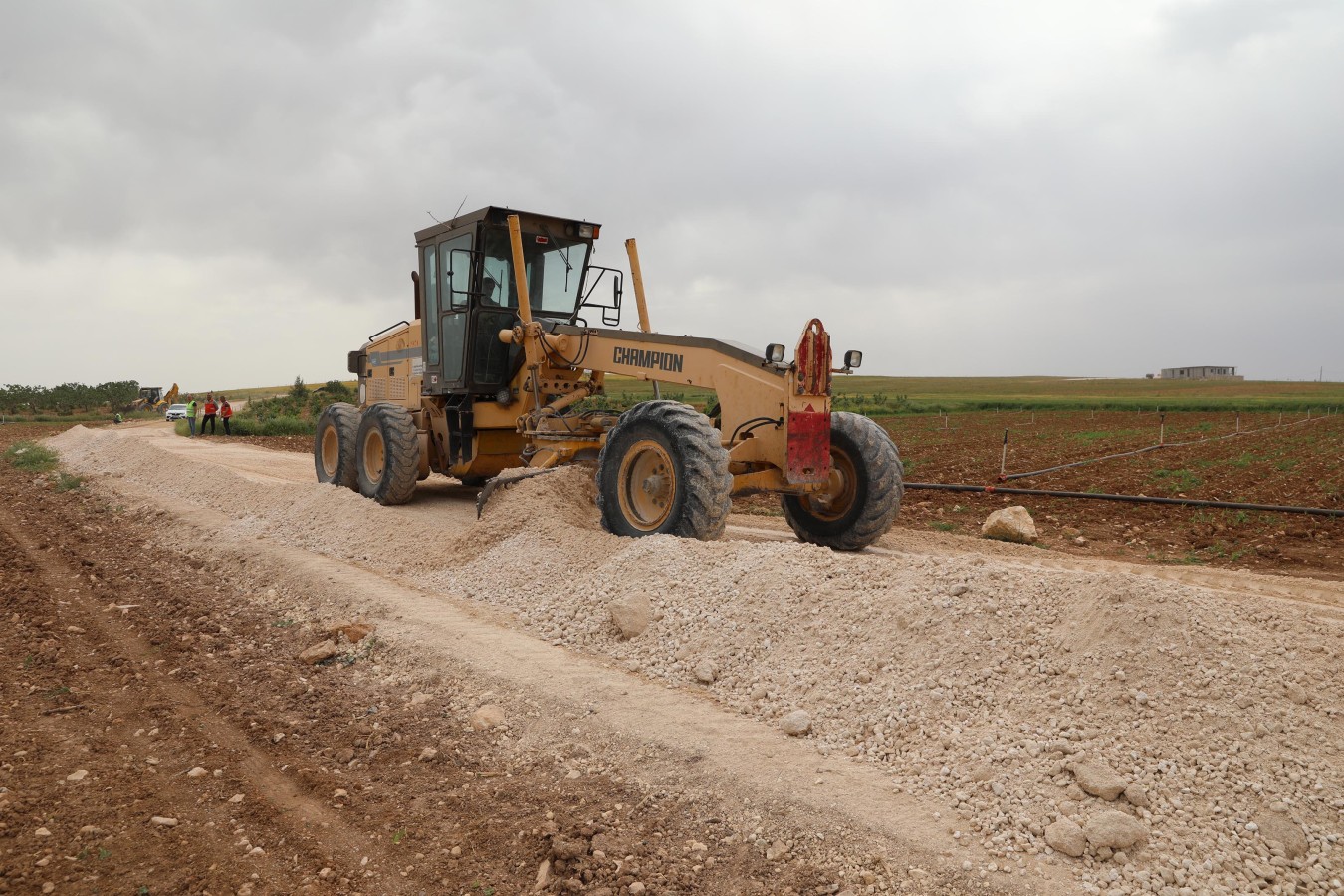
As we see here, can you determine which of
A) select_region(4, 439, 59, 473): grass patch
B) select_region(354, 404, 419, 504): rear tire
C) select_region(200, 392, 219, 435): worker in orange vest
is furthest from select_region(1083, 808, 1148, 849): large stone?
select_region(200, 392, 219, 435): worker in orange vest

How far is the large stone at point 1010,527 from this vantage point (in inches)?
412

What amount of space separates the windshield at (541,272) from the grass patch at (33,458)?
1404 centimetres

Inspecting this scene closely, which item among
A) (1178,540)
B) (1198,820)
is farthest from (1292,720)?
(1178,540)

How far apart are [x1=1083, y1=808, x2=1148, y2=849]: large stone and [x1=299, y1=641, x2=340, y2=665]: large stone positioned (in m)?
4.62

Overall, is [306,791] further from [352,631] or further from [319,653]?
[352,631]

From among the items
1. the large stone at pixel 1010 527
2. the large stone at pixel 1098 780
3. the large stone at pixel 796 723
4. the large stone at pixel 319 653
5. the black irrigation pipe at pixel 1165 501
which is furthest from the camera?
the black irrigation pipe at pixel 1165 501

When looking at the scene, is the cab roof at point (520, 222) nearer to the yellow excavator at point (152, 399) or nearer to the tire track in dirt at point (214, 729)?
the tire track in dirt at point (214, 729)

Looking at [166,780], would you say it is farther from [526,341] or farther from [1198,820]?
[526,341]

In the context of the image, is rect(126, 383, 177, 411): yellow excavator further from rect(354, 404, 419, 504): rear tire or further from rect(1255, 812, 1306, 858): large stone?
rect(1255, 812, 1306, 858): large stone

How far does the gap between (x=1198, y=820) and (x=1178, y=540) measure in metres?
8.06

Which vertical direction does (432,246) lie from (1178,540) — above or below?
above

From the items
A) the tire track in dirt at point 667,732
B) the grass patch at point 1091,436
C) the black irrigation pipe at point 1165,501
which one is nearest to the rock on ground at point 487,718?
the tire track in dirt at point 667,732

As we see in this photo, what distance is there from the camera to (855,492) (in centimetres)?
872

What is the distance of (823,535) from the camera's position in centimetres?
895
